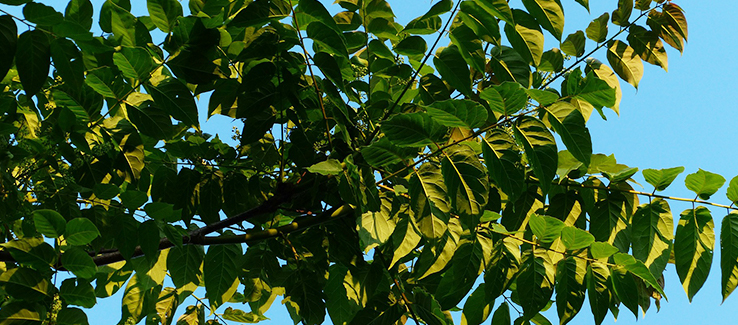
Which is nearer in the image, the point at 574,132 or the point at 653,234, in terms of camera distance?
the point at 574,132

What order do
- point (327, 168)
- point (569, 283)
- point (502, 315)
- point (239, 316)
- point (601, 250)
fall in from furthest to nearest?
point (239, 316) → point (502, 315) → point (569, 283) → point (601, 250) → point (327, 168)

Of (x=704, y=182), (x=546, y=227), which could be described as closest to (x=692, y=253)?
(x=704, y=182)

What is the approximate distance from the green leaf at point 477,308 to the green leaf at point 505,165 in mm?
583

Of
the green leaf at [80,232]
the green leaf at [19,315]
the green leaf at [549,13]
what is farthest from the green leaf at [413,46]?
the green leaf at [19,315]

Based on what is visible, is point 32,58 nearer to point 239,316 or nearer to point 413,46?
point 413,46

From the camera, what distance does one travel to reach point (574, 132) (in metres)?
1.75

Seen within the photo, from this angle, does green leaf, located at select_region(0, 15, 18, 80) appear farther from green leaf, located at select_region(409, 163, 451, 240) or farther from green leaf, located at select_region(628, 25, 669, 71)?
green leaf, located at select_region(628, 25, 669, 71)

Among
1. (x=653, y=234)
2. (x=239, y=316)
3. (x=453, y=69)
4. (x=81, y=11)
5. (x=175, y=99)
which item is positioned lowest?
(x=653, y=234)

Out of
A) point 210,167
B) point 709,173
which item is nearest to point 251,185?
point 210,167

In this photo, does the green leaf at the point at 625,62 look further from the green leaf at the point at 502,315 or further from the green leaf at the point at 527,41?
the green leaf at the point at 502,315

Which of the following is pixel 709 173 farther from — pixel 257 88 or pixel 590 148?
pixel 257 88

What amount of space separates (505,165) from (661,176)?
0.72 metres

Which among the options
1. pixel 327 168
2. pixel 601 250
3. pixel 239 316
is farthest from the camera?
pixel 239 316

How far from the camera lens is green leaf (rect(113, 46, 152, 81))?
1.93m
